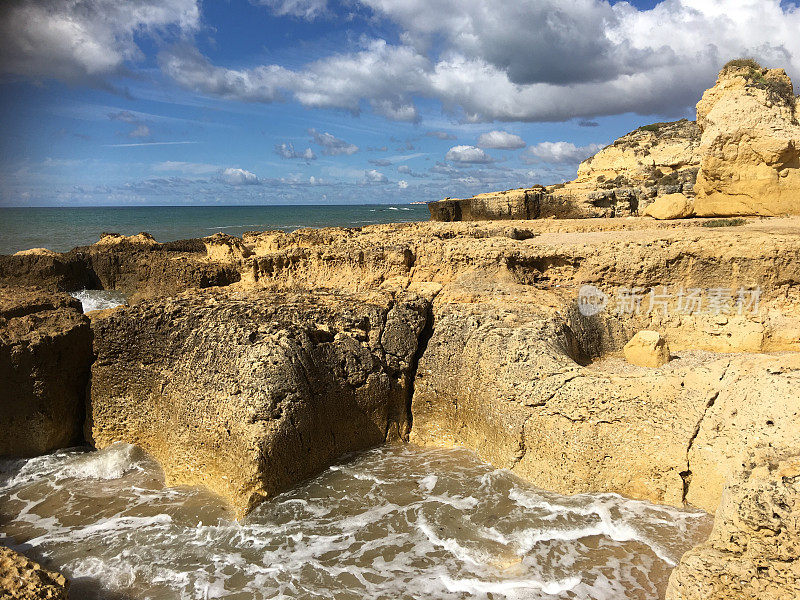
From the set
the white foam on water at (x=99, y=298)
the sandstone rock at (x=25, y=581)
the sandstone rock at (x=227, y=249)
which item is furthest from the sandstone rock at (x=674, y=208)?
the white foam on water at (x=99, y=298)

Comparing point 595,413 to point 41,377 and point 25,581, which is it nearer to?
point 25,581

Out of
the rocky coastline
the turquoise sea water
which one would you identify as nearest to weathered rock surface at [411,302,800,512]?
the rocky coastline

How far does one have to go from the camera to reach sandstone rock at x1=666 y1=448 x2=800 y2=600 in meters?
2.90

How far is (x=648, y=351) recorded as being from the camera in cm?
558

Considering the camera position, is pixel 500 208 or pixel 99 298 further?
pixel 99 298

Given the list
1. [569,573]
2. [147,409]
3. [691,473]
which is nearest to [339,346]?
[147,409]

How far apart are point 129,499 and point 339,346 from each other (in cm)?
231

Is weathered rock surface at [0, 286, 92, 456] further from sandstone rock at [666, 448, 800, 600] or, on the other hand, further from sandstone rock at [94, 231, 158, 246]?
sandstone rock at [94, 231, 158, 246]

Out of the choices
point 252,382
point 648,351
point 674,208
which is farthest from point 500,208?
point 252,382

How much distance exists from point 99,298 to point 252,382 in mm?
12845

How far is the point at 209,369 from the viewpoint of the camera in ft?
16.2

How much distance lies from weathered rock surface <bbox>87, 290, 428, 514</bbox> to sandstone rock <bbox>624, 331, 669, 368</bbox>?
7.51 feet

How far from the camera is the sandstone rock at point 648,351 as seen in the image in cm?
556

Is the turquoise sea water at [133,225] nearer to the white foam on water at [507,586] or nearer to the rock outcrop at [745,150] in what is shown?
the rock outcrop at [745,150]
